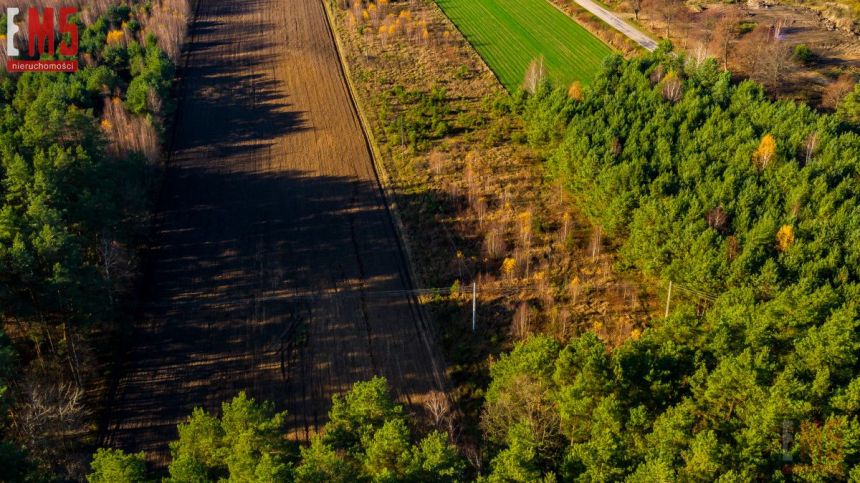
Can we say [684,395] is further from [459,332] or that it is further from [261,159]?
[261,159]

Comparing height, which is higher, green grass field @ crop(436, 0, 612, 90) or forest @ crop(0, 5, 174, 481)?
green grass field @ crop(436, 0, 612, 90)

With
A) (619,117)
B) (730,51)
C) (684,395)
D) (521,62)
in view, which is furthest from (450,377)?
(730,51)

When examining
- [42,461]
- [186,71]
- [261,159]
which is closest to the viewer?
[42,461]

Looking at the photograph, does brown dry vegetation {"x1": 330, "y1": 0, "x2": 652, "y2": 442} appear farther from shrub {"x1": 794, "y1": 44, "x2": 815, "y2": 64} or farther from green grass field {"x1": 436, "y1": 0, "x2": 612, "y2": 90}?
shrub {"x1": 794, "y1": 44, "x2": 815, "y2": 64}

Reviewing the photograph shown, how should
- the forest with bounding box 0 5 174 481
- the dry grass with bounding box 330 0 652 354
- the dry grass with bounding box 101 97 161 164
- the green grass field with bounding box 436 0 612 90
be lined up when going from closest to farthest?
the forest with bounding box 0 5 174 481 < the dry grass with bounding box 330 0 652 354 < the dry grass with bounding box 101 97 161 164 < the green grass field with bounding box 436 0 612 90

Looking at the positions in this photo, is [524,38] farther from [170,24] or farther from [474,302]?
[474,302]

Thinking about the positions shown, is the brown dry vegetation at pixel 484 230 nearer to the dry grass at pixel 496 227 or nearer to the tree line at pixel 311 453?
the dry grass at pixel 496 227

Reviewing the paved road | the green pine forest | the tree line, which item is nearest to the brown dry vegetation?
the green pine forest

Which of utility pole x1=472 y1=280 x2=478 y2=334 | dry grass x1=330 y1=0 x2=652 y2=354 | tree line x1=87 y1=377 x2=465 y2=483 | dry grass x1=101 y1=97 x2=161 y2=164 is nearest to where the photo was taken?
tree line x1=87 y1=377 x2=465 y2=483
